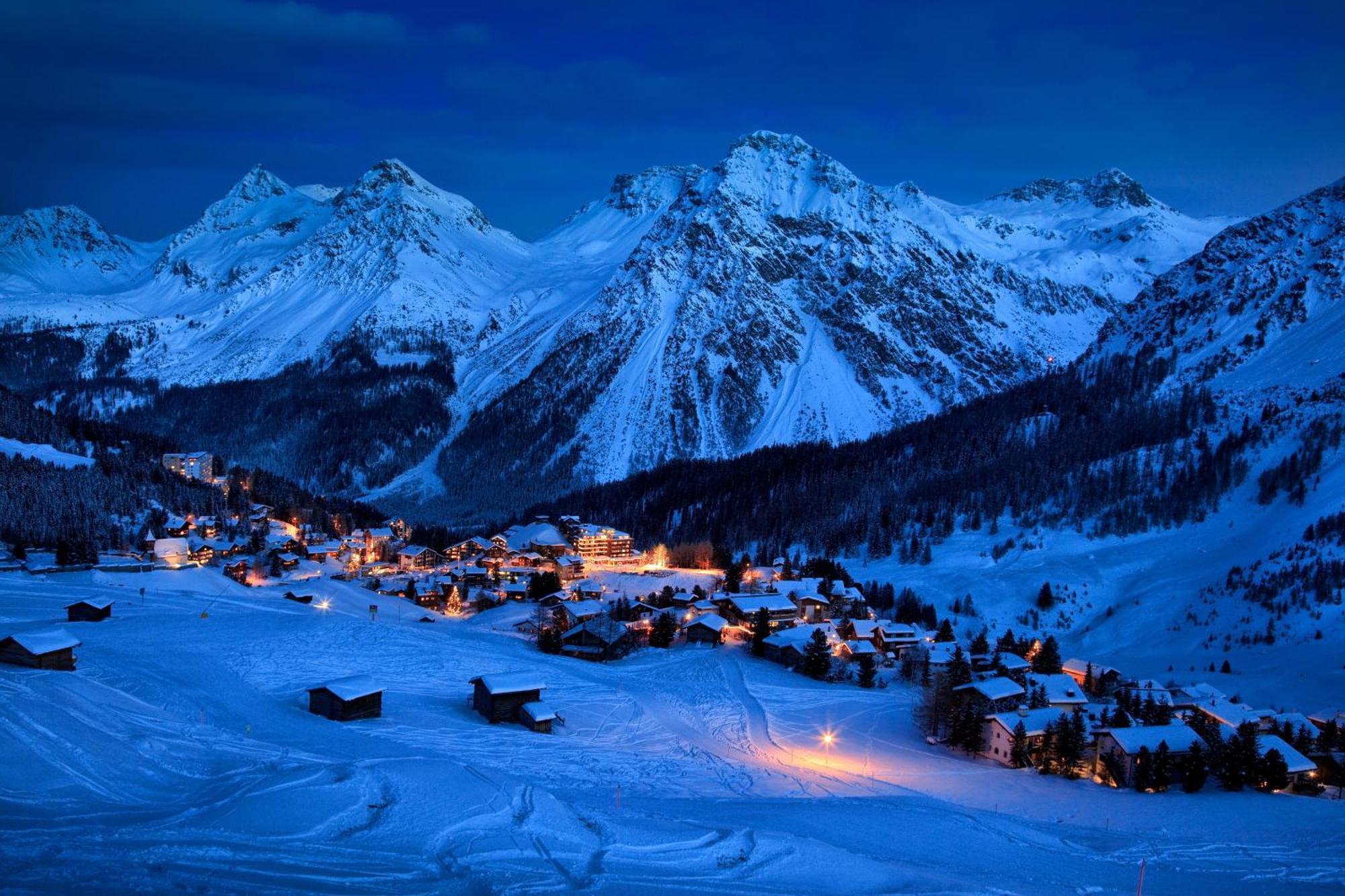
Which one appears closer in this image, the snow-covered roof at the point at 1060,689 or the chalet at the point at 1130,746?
the chalet at the point at 1130,746

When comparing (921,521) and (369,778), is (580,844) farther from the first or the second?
(921,521)

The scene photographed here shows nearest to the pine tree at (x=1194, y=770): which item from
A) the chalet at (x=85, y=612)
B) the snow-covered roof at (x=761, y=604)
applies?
the snow-covered roof at (x=761, y=604)

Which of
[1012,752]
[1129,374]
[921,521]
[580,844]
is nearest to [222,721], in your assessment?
[580,844]

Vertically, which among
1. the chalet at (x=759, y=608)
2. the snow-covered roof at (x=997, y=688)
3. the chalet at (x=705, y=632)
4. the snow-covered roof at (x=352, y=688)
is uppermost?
the chalet at (x=759, y=608)

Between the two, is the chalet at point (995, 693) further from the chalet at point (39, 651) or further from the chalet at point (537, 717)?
the chalet at point (39, 651)

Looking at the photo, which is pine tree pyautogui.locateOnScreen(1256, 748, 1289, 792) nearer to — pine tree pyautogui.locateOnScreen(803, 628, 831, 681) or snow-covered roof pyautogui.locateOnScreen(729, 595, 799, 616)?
pine tree pyautogui.locateOnScreen(803, 628, 831, 681)

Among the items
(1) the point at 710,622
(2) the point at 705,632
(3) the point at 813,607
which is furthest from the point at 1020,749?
(3) the point at 813,607
